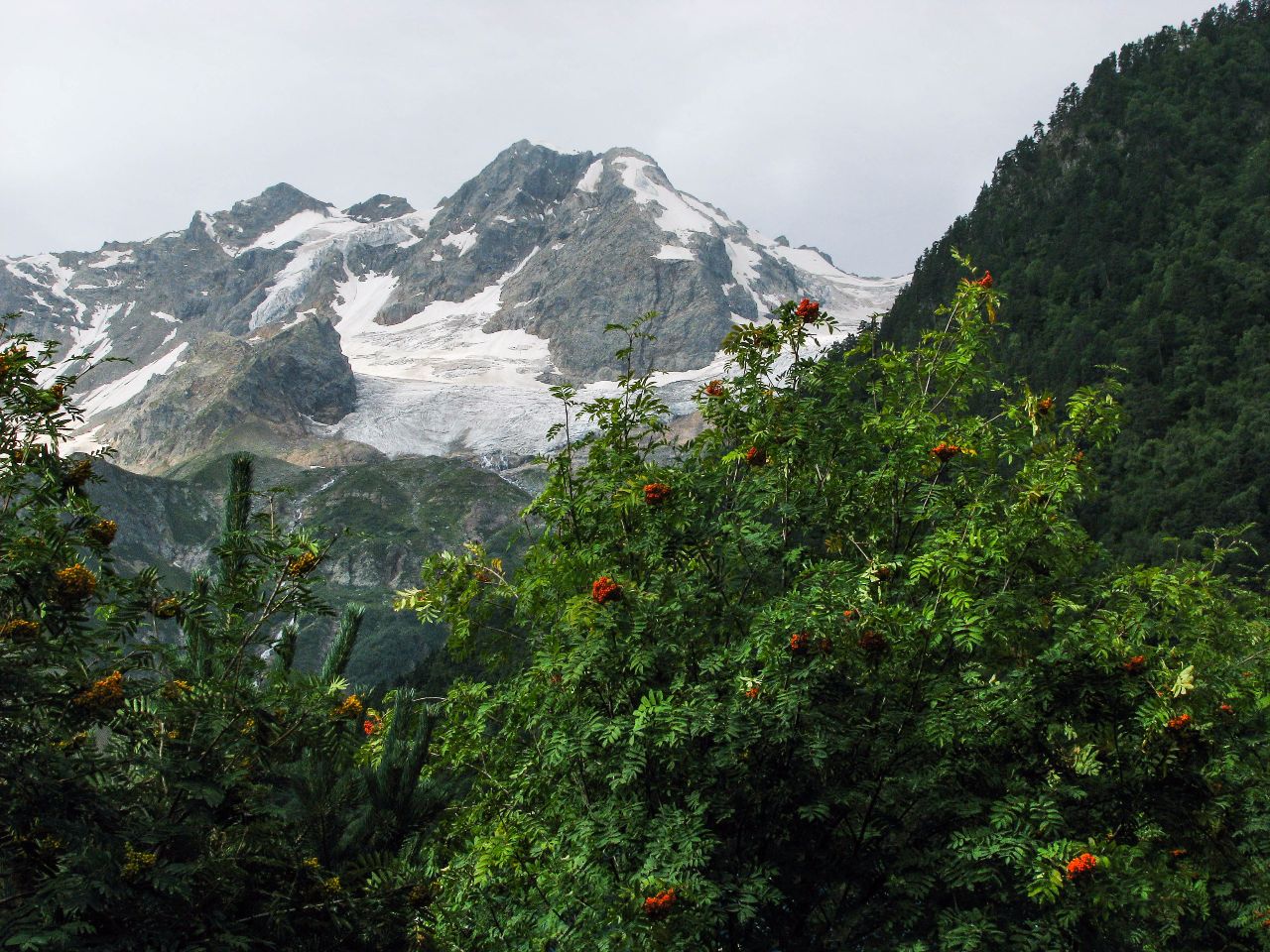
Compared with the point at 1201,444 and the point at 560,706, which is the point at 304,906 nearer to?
the point at 560,706

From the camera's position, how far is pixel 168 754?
224 inches

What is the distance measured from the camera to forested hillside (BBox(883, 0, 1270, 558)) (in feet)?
252

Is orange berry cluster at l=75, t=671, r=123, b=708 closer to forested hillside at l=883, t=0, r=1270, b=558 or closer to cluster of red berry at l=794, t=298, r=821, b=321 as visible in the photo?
cluster of red berry at l=794, t=298, r=821, b=321

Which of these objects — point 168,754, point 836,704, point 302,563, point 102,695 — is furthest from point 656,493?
point 102,695

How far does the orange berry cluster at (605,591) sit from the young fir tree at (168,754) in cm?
182

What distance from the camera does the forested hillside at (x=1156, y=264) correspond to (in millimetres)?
76750

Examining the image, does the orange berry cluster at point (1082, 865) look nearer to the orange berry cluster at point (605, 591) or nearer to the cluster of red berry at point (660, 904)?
the cluster of red berry at point (660, 904)

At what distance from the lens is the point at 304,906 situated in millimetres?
5926

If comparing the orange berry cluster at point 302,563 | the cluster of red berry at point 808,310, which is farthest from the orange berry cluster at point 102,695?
the cluster of red berry at point 808,310

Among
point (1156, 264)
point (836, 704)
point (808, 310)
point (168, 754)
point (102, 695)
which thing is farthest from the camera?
point (1156, 264)

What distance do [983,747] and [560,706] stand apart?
3422 mm

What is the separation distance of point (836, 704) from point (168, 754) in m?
4.80

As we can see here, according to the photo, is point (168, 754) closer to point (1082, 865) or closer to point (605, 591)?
point (605, 591)

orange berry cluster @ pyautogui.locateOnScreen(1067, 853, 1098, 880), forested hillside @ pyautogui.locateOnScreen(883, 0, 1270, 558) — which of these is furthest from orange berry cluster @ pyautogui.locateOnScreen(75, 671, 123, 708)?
forested hillside @ pyautogui.locateOnScreen(883, 0, 1270, 558)
